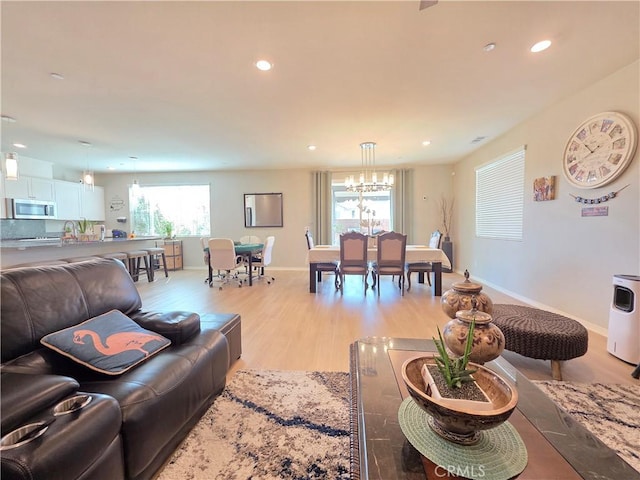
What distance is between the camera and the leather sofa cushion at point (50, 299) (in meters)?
1.19

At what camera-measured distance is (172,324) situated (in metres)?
1.69

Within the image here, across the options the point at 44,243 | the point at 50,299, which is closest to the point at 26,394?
the point at 50,299

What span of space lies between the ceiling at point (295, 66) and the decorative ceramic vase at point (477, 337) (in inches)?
79.9

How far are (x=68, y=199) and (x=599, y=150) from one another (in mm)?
9570

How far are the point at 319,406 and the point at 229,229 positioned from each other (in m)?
6.42

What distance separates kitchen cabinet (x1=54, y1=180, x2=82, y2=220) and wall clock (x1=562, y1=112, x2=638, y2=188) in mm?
9333

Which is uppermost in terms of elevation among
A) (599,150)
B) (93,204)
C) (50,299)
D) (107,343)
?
(599,150)

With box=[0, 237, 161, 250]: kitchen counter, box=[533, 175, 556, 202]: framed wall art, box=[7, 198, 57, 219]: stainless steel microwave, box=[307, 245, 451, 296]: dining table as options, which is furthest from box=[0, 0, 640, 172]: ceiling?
box=[307, 245, 451, 296]: dining table

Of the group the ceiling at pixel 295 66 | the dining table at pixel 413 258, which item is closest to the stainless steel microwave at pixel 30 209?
the ceiling at pixel 295 66

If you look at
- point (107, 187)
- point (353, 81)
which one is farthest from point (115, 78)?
point (107, 187)

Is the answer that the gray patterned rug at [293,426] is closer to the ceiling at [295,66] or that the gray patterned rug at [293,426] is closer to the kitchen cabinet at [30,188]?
the ceiling at [295,66]

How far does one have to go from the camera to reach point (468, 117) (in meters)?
3.79

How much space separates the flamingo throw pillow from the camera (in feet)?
4.10

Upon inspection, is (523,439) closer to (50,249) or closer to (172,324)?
(172,324)
